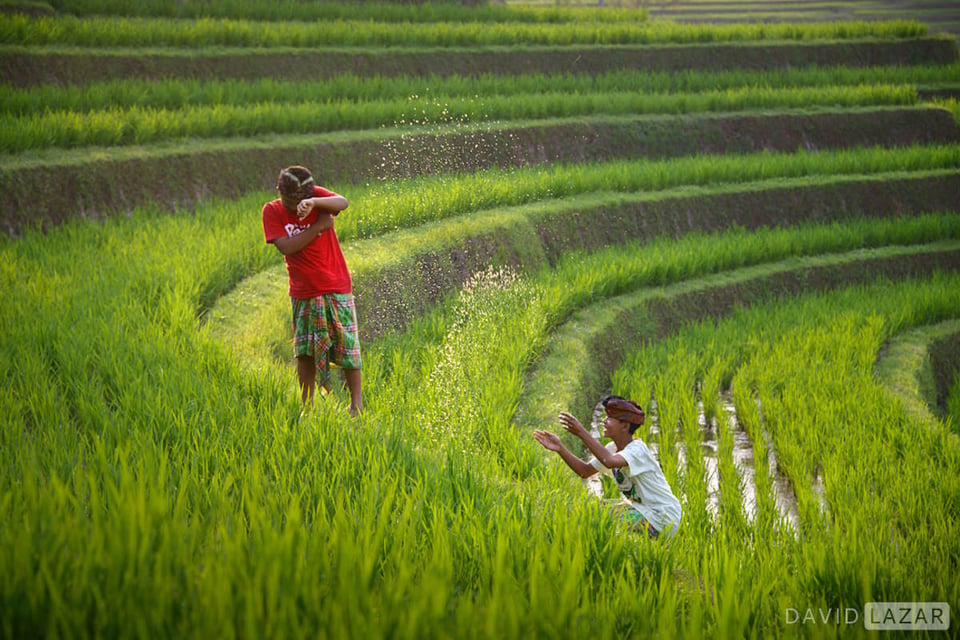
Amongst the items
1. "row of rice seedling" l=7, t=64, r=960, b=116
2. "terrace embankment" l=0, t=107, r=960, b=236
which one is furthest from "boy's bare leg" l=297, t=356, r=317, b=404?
"row of rice seedling" l=7, t=64, r=960, b=116

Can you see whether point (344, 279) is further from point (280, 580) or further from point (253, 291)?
point (280, 580)

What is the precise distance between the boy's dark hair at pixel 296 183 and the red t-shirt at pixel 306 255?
119mm

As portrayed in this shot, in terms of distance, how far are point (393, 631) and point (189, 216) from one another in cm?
610

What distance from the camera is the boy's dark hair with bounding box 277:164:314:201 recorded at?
429 centimetres

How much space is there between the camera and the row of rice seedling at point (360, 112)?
26.7 ft

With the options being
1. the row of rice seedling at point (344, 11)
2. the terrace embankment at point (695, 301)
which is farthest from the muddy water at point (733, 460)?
the row of rice seedling at point (344, 11)

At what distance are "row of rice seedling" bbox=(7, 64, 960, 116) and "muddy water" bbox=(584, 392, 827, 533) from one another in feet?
18.1

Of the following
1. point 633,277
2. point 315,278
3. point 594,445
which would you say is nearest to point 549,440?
point 594,445

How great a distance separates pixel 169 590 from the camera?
1943mm

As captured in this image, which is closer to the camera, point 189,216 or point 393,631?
point 393,631

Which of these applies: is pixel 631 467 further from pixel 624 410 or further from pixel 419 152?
pixel 419 152

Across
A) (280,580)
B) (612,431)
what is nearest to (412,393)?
(612,431)

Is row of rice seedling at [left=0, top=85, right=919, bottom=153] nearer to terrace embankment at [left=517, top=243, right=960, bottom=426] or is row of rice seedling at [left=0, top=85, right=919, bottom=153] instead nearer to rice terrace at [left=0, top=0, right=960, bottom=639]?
rice terrace at [left=0, top=0, right=960, bottom=639]

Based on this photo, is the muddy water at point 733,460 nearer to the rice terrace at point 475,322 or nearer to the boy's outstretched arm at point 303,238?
the rice terrace at point 475,322
